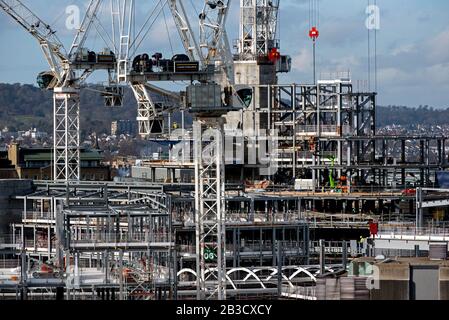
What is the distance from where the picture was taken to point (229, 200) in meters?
111

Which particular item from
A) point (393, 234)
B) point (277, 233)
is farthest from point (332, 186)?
point (393, 234)

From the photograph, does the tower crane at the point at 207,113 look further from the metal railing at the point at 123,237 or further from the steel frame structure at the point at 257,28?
the steel frame structure at the point at 257,28

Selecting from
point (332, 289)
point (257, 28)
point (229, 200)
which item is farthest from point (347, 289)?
point (257, 28)

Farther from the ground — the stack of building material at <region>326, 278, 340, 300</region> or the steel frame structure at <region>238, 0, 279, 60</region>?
the steel frame structure at <region>238, 0, 279, 60</region>

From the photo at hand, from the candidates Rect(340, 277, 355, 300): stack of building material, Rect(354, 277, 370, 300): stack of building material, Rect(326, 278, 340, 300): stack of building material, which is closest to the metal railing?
Rect(326, 278, 340, 300): stack of building material

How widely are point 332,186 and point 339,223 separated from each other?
824 centimetres

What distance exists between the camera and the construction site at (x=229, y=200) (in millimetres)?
78438

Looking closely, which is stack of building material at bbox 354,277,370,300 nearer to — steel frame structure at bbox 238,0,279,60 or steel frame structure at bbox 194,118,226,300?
steel frame structure at bbox 194,118,226,300

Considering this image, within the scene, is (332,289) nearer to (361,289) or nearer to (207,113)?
Answer: (361,289)

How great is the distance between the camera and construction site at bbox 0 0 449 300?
7844 centimetres

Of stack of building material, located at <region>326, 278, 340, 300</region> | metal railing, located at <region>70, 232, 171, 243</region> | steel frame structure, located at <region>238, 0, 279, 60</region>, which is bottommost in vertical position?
stack of building material, located at <region>326, 278, 340, 300</region>

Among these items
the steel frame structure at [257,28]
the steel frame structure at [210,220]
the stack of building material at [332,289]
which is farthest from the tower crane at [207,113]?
the steel frame structure at [257,28]

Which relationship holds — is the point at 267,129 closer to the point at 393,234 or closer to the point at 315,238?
the point at 315,238

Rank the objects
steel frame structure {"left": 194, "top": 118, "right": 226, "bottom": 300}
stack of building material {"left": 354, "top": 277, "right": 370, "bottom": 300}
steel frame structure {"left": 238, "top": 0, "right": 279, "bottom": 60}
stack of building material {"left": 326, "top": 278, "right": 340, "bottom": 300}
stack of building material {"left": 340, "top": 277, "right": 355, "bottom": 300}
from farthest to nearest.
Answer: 1. steel frame structure {"left": 238, "top": 0, "right": 279, "bottom": 60}
2. steel frame structure {"left": 194, "top": 118, "right": 226, "bottom": 300}
3. stack of building material {"left": 326, "top": 278, "right": 340, "bottom": 300}
4. stack of building material {"left": 354, "top": 277, "right": 370, "bottom": 300}
5. stack of building material {"left": 340, "top": 277, "right": 355, "bottom": 300}
